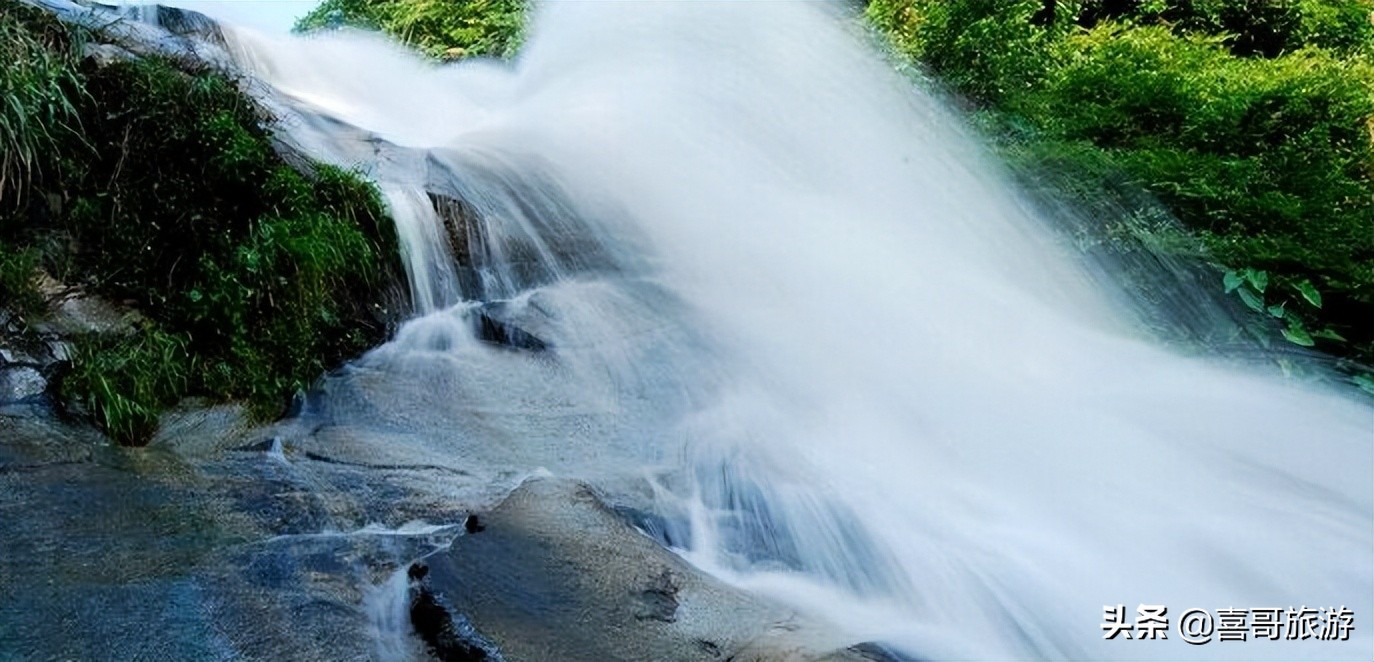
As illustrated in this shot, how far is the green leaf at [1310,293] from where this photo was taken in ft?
21.4

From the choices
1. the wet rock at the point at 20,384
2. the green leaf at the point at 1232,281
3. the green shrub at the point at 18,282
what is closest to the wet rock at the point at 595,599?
the wet rock at the point at 20,384

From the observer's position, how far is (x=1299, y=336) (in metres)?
6.50

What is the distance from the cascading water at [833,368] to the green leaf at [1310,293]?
722 millimetres

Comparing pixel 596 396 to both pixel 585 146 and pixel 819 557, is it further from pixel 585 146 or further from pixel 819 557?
pixel 585 146

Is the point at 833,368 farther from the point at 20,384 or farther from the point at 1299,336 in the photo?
the point at 20,384

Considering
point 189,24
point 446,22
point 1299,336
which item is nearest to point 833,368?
point 1299,336

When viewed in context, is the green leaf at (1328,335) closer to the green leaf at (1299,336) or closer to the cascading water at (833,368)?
the green leaf at (1299,336)

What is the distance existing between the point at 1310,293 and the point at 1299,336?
34 centimetres

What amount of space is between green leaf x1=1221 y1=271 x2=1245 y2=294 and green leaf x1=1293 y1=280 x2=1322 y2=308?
37 cm

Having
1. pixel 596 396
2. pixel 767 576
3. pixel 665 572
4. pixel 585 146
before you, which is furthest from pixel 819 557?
pixel 585 146

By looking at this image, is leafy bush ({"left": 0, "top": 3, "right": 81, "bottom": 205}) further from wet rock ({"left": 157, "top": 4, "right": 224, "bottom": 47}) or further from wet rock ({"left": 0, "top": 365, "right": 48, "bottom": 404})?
wet rock ({"left": 157, "top": 4, "right": 224, "bottom": 47})

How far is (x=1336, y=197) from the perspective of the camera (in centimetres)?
706

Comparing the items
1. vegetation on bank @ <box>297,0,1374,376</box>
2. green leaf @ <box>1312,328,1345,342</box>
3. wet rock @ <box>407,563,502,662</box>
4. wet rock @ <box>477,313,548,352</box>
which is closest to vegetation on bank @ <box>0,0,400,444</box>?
wet rock @ <box>477,313,548,352</box>

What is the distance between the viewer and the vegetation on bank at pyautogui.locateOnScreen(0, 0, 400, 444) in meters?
4.56
